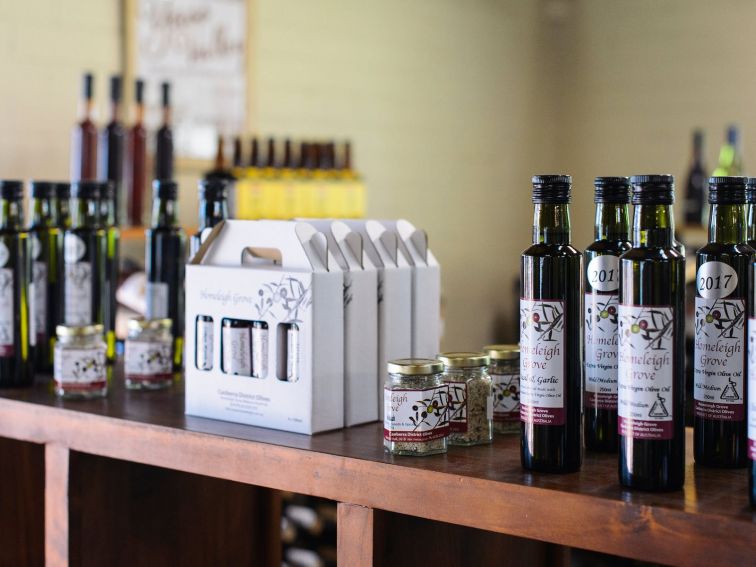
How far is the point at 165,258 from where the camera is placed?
1607mm

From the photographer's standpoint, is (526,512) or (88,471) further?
(88,471)

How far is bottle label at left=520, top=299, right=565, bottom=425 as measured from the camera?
95 cm

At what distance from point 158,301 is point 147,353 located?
17cm

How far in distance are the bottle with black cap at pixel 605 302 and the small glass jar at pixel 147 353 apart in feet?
2.21

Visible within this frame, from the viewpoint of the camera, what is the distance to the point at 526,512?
0.90 metres

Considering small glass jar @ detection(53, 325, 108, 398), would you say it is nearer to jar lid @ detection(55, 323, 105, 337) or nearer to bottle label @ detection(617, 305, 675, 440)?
jar lid @ detection(55, 323, 105, 337)

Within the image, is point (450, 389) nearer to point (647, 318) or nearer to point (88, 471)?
point (647, 318)

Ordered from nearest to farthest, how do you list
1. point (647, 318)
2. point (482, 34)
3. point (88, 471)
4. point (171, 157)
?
1. point (647, 318)
2. point (88, 471)
3. point (171, 157)
4. point (482, 34)

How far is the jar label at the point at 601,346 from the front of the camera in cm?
102

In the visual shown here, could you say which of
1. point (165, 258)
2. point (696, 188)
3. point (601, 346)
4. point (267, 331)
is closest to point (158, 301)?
point (165, 258)

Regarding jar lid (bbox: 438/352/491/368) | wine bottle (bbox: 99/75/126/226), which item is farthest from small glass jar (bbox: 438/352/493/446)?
wine bottle (bbox: 99/75/126/226)

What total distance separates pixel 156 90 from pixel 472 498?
3174mm

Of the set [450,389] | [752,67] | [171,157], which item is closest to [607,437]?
[450,389]

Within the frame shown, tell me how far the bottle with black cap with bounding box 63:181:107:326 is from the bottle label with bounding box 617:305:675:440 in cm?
96
